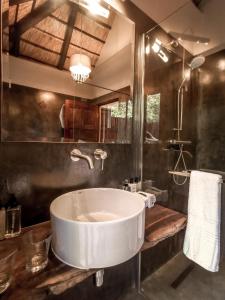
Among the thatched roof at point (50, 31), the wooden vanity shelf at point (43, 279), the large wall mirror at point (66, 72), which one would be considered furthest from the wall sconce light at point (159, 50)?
the wooden vanity shelf at point (43, 279)

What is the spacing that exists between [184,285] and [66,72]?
1990 millimetres

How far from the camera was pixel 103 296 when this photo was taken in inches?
52.8

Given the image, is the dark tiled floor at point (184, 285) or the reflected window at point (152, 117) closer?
the dark tiled floor at point (184, 285)

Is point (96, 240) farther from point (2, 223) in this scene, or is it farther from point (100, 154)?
point (100, 154)

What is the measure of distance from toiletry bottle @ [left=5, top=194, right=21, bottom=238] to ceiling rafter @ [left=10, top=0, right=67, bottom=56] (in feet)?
2.56

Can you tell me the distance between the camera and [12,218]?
34.0 inches

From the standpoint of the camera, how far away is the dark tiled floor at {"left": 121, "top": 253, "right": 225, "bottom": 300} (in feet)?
4.80

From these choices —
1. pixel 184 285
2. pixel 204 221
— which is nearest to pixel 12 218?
pixel 204 221

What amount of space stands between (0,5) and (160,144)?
1.48 meters

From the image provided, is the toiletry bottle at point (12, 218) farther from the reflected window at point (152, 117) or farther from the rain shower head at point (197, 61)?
the rain shower head at point (197, 61)

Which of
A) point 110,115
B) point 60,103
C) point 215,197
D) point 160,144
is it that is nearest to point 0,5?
point 60,103

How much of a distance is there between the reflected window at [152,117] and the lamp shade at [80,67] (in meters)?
0.60

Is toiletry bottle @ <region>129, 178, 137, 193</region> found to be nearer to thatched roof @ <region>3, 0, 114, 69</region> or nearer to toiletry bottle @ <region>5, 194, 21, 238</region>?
toiletry bottle @ <region>5, 194, 21, 238</region>

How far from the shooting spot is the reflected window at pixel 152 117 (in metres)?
1.57
